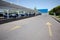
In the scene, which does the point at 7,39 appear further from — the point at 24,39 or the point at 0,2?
the point at 0,2

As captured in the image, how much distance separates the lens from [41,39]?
9133 millimetres

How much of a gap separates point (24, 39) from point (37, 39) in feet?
2.68

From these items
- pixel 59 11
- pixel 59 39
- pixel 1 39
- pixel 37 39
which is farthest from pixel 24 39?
pixel 59 11

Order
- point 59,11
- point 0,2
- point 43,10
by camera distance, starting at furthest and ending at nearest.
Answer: point 43,10 → point 59,11 → point 0,2

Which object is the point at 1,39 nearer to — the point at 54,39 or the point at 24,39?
the point at 24,39

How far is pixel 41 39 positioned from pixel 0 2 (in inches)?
1461

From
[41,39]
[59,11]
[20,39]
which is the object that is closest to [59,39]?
[41,39]

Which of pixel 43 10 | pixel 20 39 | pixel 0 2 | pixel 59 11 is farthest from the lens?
pixel 43 10

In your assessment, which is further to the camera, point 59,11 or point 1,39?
point 59,11

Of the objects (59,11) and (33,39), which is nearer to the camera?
(33,39)

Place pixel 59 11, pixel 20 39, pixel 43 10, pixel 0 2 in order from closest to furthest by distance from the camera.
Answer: pixel 20 39, pixel 0 2, pixel 59 11, pixel 43 10

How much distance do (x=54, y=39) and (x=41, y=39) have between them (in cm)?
84

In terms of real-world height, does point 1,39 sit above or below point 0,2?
below

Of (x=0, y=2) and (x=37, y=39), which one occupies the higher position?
(x=0, y=2)
